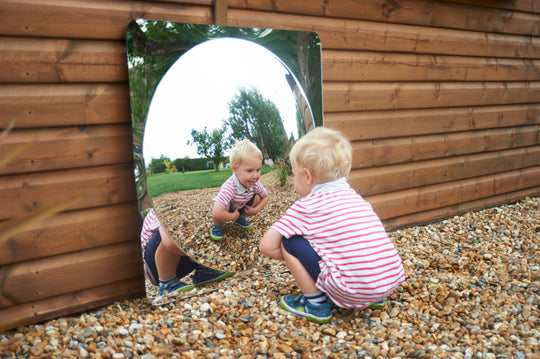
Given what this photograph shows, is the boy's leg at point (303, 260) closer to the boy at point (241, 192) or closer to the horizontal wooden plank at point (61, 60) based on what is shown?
the boy at point (241, 192)

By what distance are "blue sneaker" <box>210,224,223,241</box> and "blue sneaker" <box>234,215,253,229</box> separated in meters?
0.10

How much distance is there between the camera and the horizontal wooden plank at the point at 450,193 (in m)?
3.15

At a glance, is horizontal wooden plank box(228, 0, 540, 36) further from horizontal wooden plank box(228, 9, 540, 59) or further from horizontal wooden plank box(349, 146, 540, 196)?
horizontal wooden plank box(349, 146, 540, 196)

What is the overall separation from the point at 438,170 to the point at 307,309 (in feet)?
6.60

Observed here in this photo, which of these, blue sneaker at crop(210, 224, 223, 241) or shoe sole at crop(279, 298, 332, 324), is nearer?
shoe sole at crop(279, 298, 332, 324)

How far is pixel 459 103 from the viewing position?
3.39m

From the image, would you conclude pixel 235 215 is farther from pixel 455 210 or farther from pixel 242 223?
pixel 455 210

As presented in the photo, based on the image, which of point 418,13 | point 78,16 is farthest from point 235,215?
point 418,13

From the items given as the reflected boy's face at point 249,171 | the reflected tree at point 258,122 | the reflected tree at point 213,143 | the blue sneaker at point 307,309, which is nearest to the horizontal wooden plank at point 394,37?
the reflected tree at point 258,122

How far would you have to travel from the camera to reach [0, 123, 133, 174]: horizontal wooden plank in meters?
1.82

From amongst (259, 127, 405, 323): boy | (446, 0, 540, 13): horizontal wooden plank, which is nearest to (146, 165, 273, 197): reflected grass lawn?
(259, 127, 405, 323): boy

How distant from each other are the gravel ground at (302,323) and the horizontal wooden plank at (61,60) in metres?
0.95

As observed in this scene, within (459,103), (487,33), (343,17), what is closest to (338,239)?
(343,17)

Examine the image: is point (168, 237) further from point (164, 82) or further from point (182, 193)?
point (164, 82)
